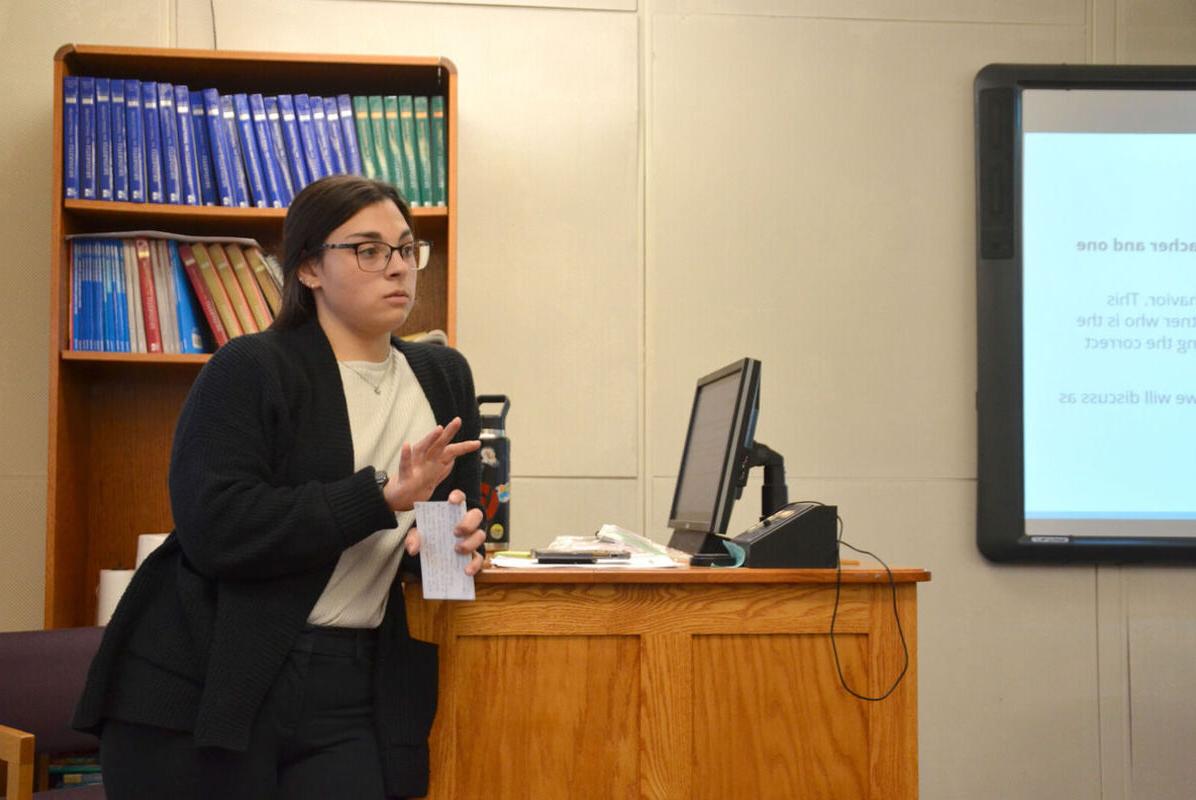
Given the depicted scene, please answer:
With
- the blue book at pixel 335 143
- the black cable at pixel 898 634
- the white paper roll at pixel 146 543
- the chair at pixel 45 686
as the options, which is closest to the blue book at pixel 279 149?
the blue book at pixel 335 143

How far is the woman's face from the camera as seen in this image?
184 centimetres

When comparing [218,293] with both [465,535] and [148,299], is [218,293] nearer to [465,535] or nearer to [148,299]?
[148,299]

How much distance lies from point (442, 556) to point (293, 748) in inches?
13.3

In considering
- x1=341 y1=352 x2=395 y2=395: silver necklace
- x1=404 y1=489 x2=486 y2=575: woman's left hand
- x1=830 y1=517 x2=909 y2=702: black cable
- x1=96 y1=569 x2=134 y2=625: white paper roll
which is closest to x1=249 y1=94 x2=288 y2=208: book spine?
x1=96 y1=569 x2=134 y2=625: white paper roll

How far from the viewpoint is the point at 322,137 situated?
3131 millimetres

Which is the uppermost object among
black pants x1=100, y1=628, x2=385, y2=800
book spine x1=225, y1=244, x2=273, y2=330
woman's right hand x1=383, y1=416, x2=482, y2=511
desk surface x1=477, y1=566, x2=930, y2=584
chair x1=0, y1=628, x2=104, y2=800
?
book spine x1=225, y1=244, x2=273, y2=330

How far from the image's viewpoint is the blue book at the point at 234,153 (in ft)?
10.1

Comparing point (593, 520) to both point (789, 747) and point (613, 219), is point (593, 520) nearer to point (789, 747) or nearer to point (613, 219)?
point (613, 219)

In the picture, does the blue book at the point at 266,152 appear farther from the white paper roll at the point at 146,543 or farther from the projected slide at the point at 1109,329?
the projected slide at the point at 1109,329

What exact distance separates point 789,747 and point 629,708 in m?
0.25

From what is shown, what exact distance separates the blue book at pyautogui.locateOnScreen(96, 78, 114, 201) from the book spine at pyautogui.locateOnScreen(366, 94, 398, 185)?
642 millimetres

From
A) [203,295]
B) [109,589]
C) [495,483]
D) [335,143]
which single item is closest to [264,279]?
[203,295]

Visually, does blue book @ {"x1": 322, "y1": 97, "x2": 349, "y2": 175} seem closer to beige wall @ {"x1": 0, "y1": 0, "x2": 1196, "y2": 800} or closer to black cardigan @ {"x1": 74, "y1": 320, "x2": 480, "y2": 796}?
beige wall @ {"x1": 0, "y1": 0, "x2": 1196, "y2": 800}

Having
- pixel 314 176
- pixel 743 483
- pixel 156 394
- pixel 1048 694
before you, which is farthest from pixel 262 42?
pixel 1048 694
